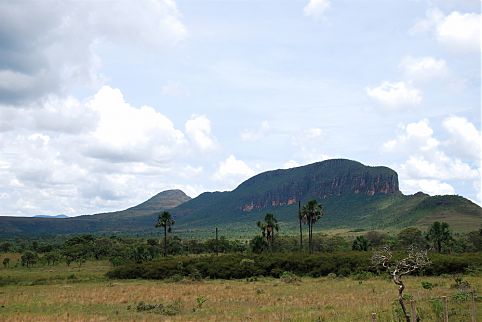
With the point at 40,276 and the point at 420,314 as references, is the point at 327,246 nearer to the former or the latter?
the point at 40,276

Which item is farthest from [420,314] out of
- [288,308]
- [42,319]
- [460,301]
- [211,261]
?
[211,261]

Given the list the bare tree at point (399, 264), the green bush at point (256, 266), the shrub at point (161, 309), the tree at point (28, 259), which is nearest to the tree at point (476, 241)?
the green bush at point (256, 266)

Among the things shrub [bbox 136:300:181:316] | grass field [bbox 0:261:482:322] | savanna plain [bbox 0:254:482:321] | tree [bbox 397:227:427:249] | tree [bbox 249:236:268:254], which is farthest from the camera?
tree [bbox 397:227:427:249]

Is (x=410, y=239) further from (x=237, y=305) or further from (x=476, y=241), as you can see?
(x=237, y=305)

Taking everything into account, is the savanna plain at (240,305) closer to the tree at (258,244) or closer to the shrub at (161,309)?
the shrub at (161,309)

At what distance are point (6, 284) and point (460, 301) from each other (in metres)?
54.0

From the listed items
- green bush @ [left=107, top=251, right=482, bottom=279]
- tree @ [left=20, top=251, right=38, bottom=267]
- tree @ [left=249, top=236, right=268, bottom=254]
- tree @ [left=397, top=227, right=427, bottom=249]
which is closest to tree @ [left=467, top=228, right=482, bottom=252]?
tree @ [left=397, top=227, right=427, bottom=249]

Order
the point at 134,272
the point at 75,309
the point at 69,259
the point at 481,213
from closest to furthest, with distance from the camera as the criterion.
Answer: the point at 75,309 < the point at 134,272 < the point at 69,259 < the point at 481,213

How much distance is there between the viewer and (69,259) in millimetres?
A: 93625

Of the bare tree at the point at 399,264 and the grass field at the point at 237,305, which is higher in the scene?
the bare tree at the point at 399,264

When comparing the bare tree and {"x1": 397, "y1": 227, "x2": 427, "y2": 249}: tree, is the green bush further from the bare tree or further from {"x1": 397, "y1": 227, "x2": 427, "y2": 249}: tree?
{"x1": 397, "y1": 227, "x2": 427, "y2": 249}: tree

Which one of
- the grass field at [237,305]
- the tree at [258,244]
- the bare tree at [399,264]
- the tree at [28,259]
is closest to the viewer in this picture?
the bare tree at [399,264]

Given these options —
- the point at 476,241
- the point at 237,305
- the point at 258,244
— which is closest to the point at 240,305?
the point at 237,305

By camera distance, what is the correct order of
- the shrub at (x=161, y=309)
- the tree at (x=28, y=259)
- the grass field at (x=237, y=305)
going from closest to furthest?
the grass field at (x=237, y=305) < the shrub at (x=161, y=309) < the tree at (x=28, y=259)
